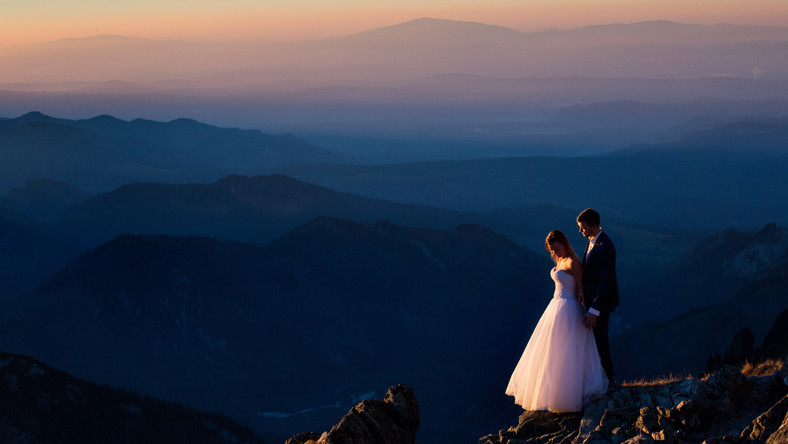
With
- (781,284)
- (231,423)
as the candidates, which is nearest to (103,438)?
(231,423)

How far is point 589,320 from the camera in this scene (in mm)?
18328

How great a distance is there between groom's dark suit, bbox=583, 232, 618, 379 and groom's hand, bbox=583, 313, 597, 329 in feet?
0.62

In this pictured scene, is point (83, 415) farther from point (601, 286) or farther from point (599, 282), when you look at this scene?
point (601, 286)

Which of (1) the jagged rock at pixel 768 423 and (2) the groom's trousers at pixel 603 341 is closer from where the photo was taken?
(1) the jagged rock at pixel 768 423

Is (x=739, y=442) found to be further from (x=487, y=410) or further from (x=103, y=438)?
(x=487, y=410)

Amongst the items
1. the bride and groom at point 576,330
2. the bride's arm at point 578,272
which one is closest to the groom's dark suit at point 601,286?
the bride and groom at point 576,330

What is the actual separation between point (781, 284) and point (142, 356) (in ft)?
479

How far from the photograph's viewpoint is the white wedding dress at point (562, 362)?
722 inches

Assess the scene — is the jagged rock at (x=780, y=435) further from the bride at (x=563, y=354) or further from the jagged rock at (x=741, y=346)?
the jagged rock at (x=741, y=346)

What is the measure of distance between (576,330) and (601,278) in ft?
4.91

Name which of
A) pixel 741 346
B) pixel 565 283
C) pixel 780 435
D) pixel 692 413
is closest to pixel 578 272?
pixel 565 283

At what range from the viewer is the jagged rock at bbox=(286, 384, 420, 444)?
57.7 ft

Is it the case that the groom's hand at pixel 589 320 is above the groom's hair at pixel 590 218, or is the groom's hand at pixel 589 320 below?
below

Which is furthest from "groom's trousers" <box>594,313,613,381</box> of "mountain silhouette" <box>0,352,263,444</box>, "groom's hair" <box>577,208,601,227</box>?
"mountain silhouette" <box>0,352,263,444</box>
